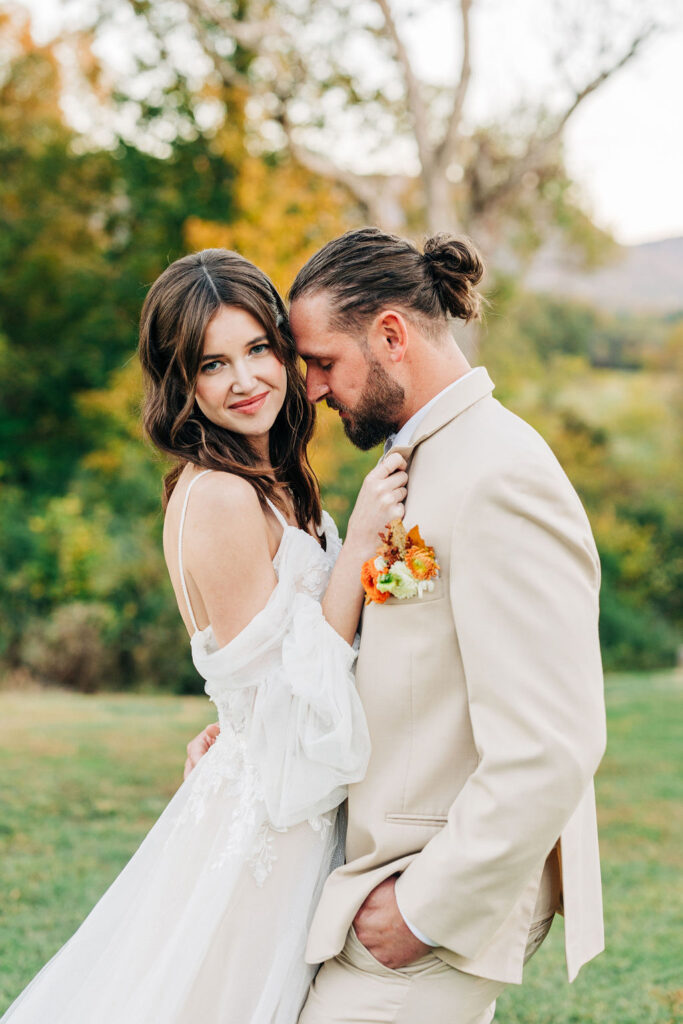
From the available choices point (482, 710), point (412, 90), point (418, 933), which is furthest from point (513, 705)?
point (412, 90)

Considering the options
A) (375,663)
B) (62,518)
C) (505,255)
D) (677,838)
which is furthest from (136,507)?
(375,663)

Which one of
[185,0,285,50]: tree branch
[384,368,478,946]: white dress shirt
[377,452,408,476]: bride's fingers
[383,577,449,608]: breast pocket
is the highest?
[185,0,285,50]: tree branch

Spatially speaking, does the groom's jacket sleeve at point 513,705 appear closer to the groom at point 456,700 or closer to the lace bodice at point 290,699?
the groom at point 456,700

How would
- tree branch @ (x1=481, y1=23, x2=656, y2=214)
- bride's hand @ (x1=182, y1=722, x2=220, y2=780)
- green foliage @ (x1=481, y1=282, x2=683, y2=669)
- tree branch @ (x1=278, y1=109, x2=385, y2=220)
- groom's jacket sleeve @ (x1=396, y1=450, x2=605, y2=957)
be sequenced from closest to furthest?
groom's jacket sleeve @ (x1=396, y1=450, x2=605, y2=957) → bride's hand @ (x1=182, y1=722, x2=220, y2=780) → tree branch @ (x1=481, y1=23, x2=656, y2=214) → tree branch @ (x1=278, y1=109, x2=385, y2=220) → green foliage @ (x1=481, y1=282, x2=683, y2=669)

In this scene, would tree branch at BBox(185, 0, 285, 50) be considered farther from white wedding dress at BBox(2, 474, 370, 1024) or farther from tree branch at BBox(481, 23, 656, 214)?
white wedding dress at BBox(2, 474, 370, 1024)

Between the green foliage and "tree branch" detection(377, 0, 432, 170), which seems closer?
"tree branch" detection(377, 0, 432, 170)

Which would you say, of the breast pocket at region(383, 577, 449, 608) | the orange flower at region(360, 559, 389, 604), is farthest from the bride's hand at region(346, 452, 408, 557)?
the breast pocket at region(383, 577, 449, 608)

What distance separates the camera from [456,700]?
7.52ft

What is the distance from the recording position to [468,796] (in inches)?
85.3

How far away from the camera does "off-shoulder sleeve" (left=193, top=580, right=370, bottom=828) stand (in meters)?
2.32

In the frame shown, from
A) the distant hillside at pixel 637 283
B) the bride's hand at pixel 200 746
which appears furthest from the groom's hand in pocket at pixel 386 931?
the distant hillside at pixel 637 283

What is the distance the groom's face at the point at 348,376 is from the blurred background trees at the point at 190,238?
364 inches

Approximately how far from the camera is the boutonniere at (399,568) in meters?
2.26

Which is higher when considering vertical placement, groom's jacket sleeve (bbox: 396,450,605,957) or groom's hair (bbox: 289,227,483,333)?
groom's hair (bbox: 289,227,483,333)
